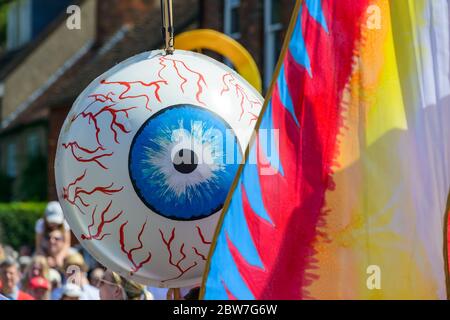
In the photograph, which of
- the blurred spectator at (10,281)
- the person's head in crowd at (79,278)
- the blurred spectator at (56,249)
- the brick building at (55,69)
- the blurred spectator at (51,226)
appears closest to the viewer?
the person's head in crowd at (79,278)

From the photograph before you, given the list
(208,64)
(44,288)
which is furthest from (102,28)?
(208,64)

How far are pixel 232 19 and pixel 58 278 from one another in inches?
503

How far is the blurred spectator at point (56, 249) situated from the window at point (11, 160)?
1151 inches

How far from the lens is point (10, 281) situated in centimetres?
818

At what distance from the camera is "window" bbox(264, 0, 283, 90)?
63.4ft

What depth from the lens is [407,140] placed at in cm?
352

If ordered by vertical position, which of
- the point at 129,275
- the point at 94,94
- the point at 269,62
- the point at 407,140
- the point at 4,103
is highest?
the point at 4,103

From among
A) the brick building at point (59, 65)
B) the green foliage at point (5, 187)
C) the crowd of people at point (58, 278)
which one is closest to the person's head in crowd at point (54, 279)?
the crowd of people at point (58, 278)

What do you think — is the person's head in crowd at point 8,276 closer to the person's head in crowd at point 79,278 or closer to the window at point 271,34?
the person's head in crowd at point 79,278

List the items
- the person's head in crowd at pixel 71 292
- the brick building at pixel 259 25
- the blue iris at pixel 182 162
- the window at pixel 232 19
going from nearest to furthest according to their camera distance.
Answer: the blue iris at pixel 182 162
the person's head in crowd at pixel 71 292
the brick building at pixel 259 25
the window at pixel 232 19

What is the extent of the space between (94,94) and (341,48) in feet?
3.09

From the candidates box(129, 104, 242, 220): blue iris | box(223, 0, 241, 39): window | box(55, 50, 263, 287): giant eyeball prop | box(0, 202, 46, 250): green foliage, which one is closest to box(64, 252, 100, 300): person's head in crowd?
box(55, 50, 263, 287): giant eyeball prop

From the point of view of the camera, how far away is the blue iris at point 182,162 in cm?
399

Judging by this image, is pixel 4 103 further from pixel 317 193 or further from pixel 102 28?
pixel 317 193
